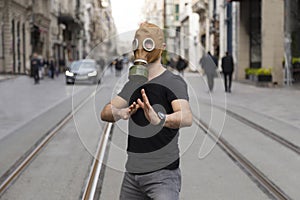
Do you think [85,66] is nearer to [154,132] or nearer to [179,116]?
[154,132]

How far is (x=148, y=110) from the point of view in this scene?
2.54 metres

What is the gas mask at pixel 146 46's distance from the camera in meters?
2.54

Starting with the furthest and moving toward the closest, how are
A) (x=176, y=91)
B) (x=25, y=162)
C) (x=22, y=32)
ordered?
(x=22, y=32)
(x=25, y=162)
(x=176, y=91)

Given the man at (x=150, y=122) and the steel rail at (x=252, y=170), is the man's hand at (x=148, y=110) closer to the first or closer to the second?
the man at (x=150, y=122)

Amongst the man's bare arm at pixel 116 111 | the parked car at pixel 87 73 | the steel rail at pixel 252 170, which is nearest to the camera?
the man's bare arm at pixel 116 111

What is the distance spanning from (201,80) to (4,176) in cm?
384

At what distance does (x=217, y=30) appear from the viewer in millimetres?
38969

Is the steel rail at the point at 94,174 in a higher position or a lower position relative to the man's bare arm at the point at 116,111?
lower

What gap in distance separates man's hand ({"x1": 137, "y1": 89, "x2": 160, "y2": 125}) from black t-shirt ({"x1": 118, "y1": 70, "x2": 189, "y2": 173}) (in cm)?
12

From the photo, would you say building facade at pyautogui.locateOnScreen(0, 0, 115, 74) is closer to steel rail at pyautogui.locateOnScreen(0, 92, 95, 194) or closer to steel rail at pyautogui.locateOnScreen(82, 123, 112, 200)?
steel rail at pyautogui.locateOnScreen(0, 92, 95, 194)

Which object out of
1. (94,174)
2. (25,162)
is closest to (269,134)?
(94,174)

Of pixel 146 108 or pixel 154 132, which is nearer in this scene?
pixel 146 108

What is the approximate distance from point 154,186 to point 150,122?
1.21 ft

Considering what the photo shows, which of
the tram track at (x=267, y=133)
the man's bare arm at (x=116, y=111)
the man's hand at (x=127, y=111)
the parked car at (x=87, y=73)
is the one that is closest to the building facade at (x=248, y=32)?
the tram track at (x=267, y=133)
